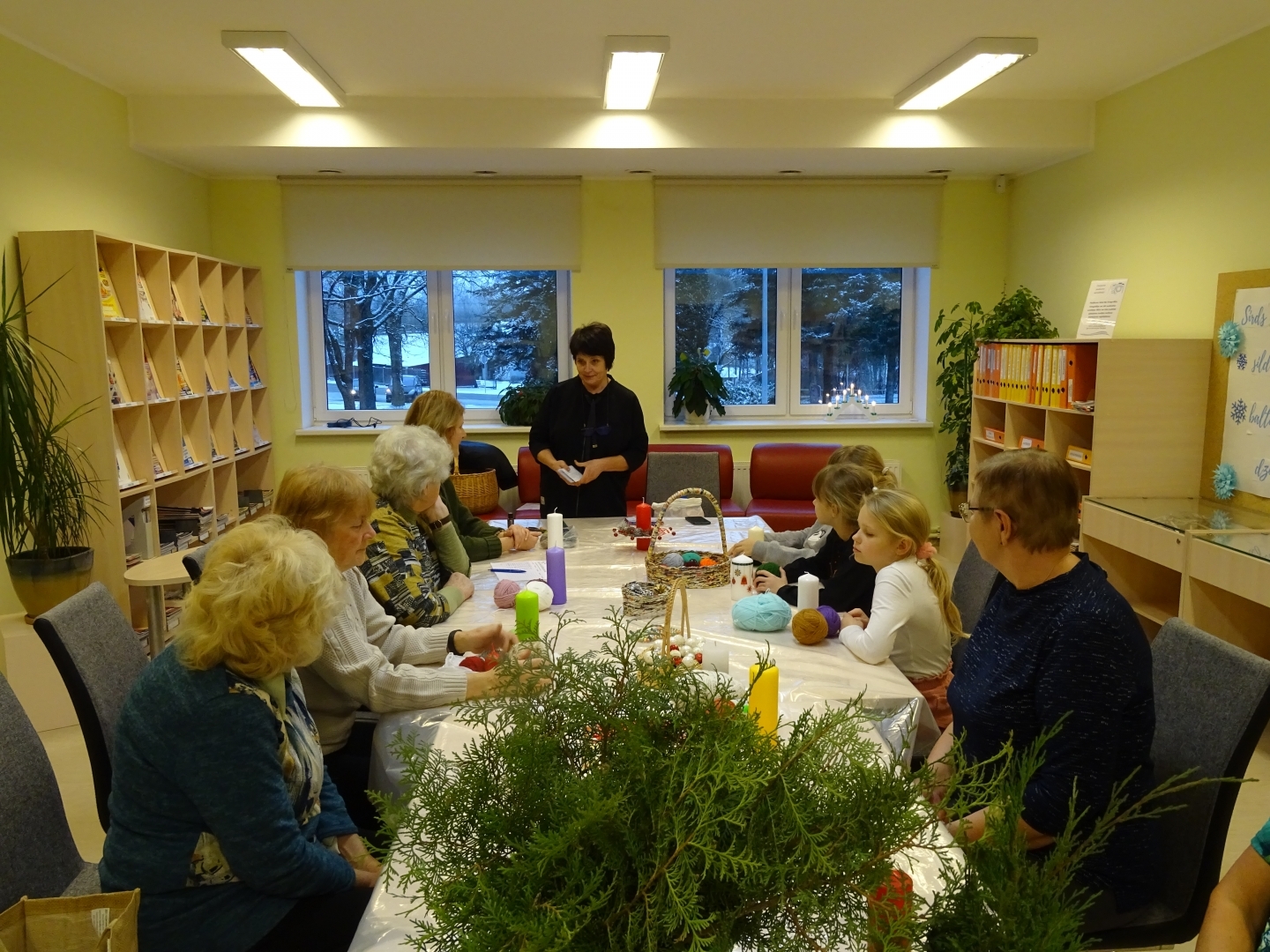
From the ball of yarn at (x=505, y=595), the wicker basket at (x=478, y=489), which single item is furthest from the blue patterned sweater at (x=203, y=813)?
the wicker basket at (x=478, y=489)

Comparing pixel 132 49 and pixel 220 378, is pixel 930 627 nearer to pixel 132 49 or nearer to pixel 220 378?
pixel 132 49

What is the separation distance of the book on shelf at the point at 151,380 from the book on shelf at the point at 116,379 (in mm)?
116

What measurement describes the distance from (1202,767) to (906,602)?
77 cm

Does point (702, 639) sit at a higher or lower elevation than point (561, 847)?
lower

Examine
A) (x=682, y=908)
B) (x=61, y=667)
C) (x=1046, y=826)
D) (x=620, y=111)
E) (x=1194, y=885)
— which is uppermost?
(x=620, y=111)

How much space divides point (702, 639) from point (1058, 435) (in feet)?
10.4

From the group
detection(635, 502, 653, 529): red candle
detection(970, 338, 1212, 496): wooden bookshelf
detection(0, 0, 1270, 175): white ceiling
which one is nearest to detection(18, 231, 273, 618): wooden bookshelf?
detection(0, 0, 1270, 175): white ceiling

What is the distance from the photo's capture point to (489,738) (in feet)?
3.00

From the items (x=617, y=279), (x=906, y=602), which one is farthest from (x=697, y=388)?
(x=906, y=602)

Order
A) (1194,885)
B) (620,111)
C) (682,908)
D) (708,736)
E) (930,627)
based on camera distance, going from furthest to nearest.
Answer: (620,111), (930,627), (1194,885), (708,736), (682,908)

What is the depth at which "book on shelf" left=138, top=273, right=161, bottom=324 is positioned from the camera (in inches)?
179

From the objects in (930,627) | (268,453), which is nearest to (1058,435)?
(930,627)

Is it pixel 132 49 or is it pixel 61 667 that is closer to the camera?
pixel 61 667

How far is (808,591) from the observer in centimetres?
261
